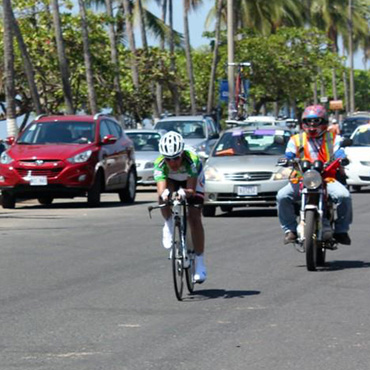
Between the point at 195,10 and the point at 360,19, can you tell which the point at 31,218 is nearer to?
the point at 195,10

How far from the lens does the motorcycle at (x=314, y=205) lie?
44.1 ft

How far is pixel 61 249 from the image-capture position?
16500 millimetres

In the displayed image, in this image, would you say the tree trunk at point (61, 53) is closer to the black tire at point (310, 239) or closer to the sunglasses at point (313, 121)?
the sunglasses at point (313, 121)

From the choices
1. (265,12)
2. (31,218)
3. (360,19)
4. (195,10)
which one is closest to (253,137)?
(31,218)

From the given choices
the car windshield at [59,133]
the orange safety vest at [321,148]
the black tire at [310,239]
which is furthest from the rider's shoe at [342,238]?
the car windshield at [59,133]

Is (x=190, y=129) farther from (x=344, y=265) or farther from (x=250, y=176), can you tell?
(x=344, y=265)

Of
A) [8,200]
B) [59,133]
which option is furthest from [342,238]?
[8,200]

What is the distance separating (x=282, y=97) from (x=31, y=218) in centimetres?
5810

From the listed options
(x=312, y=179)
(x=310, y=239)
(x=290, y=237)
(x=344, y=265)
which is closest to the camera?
(x=310, y=239)

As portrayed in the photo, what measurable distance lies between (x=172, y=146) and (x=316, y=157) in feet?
10.6

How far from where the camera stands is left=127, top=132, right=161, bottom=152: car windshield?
32.7 m

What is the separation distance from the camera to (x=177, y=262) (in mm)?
11258

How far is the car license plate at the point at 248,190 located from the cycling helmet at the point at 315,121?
773cm

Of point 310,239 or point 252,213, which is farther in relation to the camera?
point 252,213
